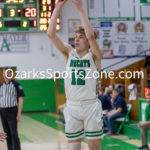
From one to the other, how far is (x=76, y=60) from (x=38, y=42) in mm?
13278

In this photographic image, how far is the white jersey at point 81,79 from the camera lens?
15.5 ft

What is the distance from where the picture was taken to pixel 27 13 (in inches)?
590

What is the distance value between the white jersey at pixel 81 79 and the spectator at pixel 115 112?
20.4 feet

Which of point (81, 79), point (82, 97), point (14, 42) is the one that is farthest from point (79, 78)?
point (14, 42)

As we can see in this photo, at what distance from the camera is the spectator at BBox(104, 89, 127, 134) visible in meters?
10.9

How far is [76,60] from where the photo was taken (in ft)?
15.6

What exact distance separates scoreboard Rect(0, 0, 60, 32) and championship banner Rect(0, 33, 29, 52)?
2282 millimetres

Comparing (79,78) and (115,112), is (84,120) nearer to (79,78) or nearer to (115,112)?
(79,78)

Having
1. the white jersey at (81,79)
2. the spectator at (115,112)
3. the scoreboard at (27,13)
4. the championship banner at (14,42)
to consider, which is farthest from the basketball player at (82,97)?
the championship banner at (14,42)

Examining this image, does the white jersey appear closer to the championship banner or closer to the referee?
the referee

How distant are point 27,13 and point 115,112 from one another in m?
5.60

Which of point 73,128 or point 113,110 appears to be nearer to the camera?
point 73,128

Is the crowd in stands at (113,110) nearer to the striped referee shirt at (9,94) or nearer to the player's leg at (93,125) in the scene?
the striped referee shirt at (9,94)

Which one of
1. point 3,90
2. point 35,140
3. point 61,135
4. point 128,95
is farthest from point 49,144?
point 128,95
